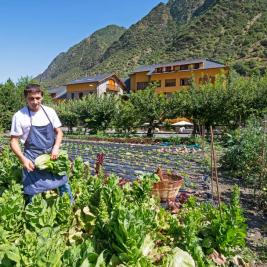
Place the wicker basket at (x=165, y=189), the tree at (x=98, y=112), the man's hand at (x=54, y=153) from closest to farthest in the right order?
the man's hand at (x=54, y=153) → the wicker basket at (x=165, y=189) → the tree at (x=98, y=112)

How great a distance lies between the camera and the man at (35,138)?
394 cm

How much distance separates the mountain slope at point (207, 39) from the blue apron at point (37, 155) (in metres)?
48.6

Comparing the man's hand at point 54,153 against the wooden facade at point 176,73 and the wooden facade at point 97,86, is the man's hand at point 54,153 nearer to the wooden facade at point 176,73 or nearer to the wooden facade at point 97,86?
the wooden facade at point 176,73

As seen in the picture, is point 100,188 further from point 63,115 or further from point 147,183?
point 63,115

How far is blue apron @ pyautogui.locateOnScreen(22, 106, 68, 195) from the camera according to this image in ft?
13.2

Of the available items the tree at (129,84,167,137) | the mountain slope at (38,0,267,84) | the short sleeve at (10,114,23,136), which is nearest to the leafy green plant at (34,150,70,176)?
the short sleeve at (10,114,23,136)

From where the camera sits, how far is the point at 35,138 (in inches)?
161

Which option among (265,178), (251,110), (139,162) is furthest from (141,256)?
(251,110)

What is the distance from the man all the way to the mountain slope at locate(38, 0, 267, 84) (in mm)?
48598

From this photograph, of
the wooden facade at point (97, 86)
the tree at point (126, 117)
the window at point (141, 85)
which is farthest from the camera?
the window at point (141, 85)

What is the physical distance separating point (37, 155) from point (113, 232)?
147 cm

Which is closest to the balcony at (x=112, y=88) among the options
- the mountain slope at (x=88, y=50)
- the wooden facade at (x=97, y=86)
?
the wooden facade at (x=97, y=86)

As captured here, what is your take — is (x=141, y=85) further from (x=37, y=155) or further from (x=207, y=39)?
(x=37, y=155)

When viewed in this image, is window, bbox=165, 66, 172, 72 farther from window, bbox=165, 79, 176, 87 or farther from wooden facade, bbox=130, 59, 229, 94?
window, bbox=165, 79, 176, 87
